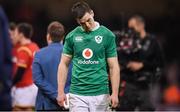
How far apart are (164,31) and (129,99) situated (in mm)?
6889

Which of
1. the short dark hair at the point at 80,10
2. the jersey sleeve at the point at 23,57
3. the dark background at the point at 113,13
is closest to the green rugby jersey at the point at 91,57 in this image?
the short dark hair at the point at 80,10

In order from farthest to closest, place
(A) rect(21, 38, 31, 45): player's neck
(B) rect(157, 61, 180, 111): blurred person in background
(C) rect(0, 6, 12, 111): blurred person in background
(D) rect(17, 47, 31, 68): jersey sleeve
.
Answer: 1. (B) rect(157, 61, 180, 111): blurred person in background
2. (A) rect(21, 38, 31, 45): player's neck
3. (D) rect(17, 47, 31, 68): jersey sleeve
4. (C) rect(0, 6, 12, 111): blurred person in background

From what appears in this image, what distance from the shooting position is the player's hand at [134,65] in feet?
28.7

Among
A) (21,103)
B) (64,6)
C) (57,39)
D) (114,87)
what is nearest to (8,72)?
(114,87)

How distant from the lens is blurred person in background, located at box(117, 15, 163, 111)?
344 inches

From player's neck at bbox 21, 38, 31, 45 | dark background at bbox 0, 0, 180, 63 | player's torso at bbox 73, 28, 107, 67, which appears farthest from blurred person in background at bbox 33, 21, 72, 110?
dark background at bbox 0, 0, 180, 63

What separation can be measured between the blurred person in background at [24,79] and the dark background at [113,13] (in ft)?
16.4

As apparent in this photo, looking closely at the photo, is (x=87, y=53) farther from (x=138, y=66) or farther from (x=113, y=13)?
(x=113, y=13)

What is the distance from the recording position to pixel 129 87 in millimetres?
8844

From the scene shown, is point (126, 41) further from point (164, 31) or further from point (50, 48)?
point (164, 31)

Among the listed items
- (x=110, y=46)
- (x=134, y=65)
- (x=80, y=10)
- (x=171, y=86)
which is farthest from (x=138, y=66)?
(x=171, y=86)

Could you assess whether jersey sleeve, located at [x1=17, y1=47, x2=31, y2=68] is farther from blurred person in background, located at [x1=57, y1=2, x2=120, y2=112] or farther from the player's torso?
the player's torso

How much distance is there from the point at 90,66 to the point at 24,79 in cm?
309

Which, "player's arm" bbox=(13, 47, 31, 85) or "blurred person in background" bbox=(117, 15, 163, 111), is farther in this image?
"blurred person in background" bbox=(117, 15, 163, 111)
